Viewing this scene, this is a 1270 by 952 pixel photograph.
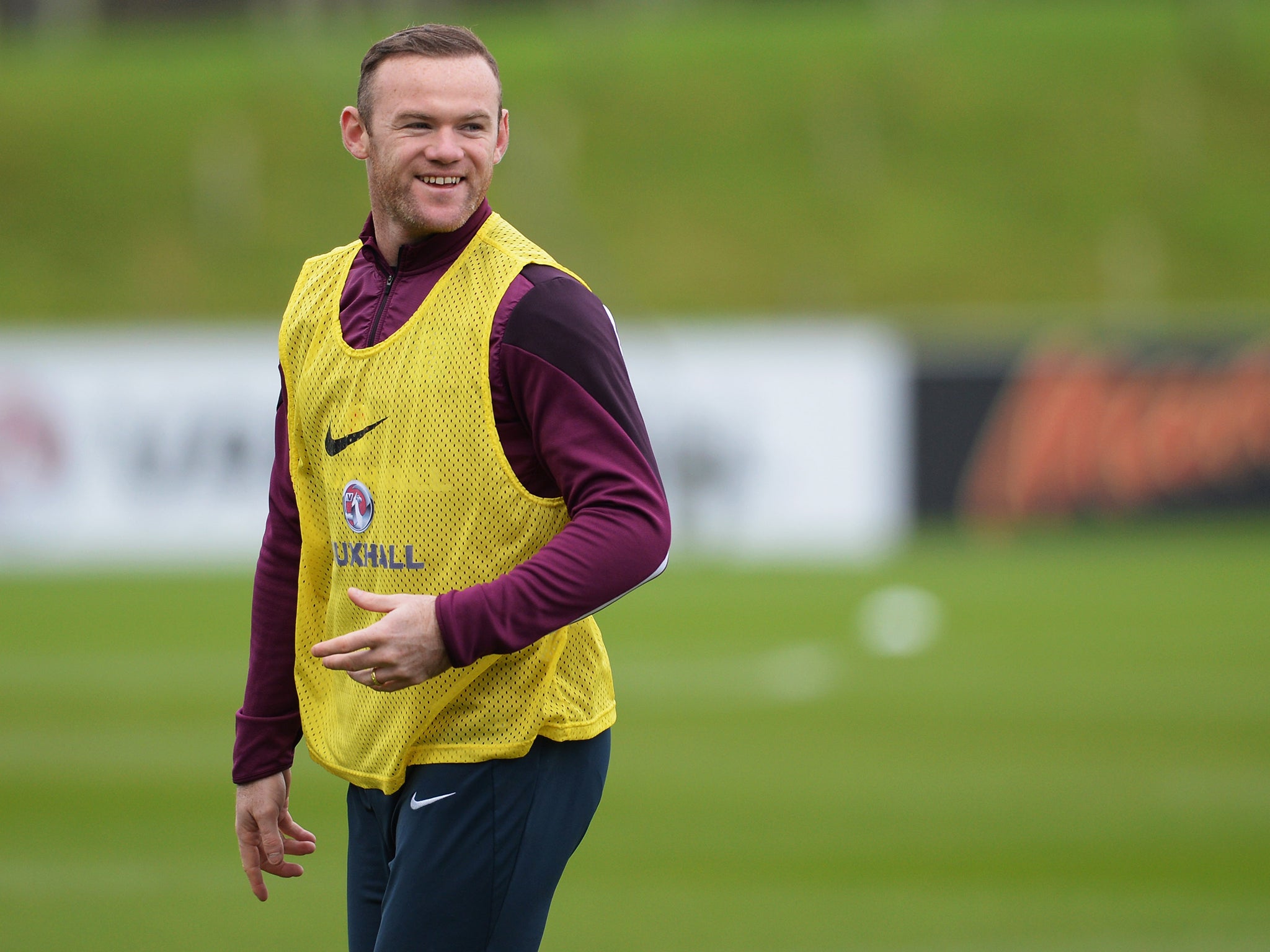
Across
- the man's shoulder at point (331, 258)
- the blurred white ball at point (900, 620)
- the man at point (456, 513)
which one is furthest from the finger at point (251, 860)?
the blurred white ball at point (900, 620)

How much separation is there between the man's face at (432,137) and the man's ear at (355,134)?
12 mm

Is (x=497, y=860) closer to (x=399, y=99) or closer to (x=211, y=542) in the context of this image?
(x=399, y=99)

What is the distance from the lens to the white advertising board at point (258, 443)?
1491 cm

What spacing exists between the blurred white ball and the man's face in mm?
8668

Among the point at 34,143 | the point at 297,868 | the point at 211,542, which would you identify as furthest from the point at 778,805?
the point at 34,143

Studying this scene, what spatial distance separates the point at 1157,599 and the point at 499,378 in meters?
11.0

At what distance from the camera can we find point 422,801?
8.83 ft

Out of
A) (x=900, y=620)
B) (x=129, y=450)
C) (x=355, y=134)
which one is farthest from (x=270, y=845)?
(x=129, y=450)

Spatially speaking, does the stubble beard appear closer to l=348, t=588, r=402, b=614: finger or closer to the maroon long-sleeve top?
the maroon long-sleeve top

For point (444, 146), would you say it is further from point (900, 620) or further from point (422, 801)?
point (900, 620)

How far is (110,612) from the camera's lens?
1284 cm

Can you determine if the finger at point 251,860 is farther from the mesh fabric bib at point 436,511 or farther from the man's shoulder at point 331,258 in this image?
the man's shoulder at point 331,258

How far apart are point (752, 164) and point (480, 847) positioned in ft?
76.4

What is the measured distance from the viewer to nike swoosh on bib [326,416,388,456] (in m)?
2.69
